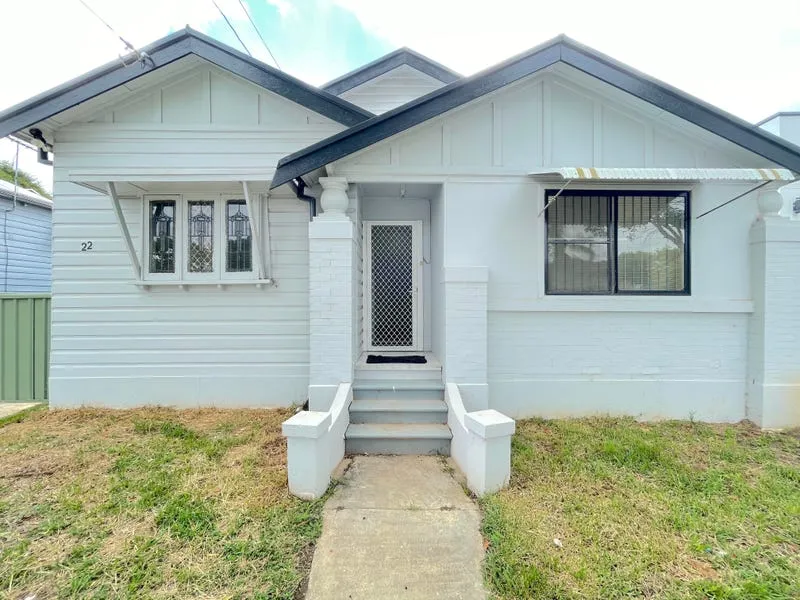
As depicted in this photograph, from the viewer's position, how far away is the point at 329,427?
130 inches

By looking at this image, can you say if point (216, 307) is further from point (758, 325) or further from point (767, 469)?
point (758, 325)

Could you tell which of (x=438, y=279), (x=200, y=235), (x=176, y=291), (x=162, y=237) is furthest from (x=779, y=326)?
(x=162, y=237)

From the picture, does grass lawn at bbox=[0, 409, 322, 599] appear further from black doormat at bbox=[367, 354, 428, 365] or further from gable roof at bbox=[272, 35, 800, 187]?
gable roof at bbox=[272, 35, 800, 187]

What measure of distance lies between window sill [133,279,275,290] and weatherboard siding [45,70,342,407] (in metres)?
0.07

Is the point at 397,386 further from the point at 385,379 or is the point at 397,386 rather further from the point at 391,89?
the point at 391,89

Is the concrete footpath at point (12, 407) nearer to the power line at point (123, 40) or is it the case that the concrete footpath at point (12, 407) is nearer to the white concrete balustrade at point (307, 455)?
the white concrete balustrade at point (307, 455)

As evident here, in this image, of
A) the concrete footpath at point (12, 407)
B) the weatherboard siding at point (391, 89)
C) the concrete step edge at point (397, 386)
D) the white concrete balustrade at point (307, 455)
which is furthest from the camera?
the weatherboard siding at point (391, 89)

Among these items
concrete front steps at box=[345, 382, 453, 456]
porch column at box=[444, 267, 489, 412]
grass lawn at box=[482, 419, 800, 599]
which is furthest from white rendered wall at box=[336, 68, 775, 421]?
concrete front steps at box=[345, 382, 453, 456]

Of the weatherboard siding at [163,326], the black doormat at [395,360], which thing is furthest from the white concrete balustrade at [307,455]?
the weatherboard siding at [163,326]

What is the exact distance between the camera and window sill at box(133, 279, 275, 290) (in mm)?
5133

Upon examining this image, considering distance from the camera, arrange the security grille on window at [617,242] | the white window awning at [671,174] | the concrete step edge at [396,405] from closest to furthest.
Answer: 1. the white window awning at [671,174]
2. the concrete step edge at [396,405]
3. the security grille on window at [617,242]

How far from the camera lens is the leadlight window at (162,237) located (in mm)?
5250

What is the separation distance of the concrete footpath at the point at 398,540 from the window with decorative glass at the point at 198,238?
3.37m

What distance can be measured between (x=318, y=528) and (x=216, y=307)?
3.56m
